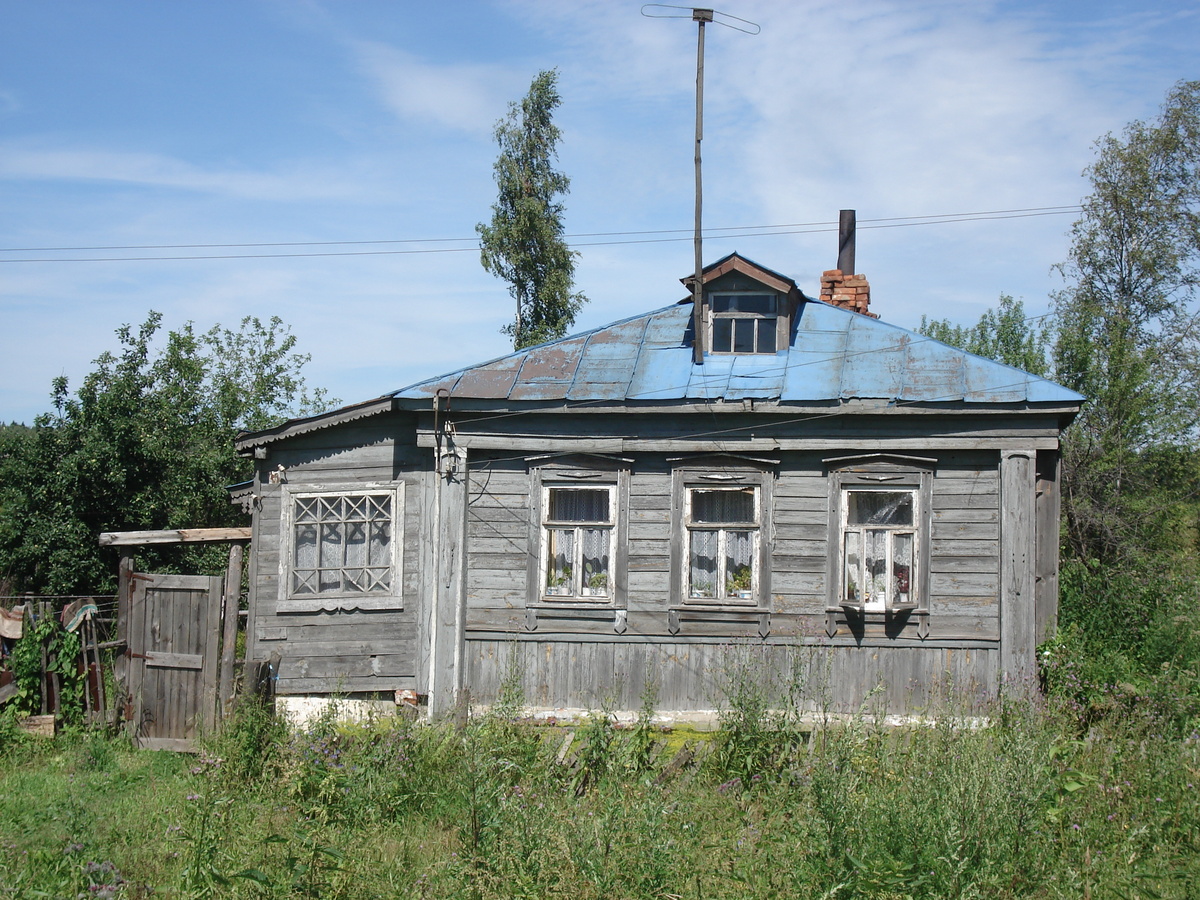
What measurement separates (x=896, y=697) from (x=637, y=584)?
9.72 ft

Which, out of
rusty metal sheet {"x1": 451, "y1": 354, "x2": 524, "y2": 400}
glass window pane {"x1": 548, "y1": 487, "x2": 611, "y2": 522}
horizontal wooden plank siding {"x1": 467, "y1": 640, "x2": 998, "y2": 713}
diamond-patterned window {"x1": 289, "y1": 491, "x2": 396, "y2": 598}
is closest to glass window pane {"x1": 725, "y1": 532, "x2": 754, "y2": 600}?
horizontal wooden plank siding {"x1": 467, "y1": 640, "x2": 998, "y2": 713}

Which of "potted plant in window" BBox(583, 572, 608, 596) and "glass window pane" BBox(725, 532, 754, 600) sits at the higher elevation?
"glass window pane" BBox(725, 532, 754, 600)

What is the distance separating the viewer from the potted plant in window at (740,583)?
414 inches

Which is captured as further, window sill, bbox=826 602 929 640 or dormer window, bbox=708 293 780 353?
dormer window, bbox=708 293 780 353

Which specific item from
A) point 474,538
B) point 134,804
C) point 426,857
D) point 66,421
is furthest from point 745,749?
point 66,421

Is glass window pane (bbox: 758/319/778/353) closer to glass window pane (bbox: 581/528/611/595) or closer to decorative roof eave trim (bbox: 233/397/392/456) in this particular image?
glass window pane (bbox: 581/528/611/595)

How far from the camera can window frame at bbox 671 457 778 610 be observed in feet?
34.3

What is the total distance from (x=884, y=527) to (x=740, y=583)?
1638mm

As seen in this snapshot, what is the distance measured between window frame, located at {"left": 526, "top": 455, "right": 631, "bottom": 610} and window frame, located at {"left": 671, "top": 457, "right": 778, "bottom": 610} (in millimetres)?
571

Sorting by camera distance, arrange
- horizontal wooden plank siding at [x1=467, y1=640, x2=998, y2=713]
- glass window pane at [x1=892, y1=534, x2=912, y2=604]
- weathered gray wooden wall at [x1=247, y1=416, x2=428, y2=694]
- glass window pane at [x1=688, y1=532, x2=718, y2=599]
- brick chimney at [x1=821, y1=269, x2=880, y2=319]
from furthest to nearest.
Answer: brick chimney at [x1=821, y1=269, x2=880, y2=319] → weathered gray wooden wall at [x1=247, y1=416, x2=428, y2=694] → glass window pane at [x1=688, y1=532, x2=718, y2=599] → glass window pane at [x1=892, y1=534, x2=912, y2=604] → horizontal wooden plank siding at [x1=467, y1=640, x2=998, y2=713]

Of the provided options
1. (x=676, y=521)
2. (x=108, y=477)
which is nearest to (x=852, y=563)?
(x=676, y=521)

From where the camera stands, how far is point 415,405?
10656 mm

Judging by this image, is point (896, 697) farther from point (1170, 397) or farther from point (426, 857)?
point (1170, 397)

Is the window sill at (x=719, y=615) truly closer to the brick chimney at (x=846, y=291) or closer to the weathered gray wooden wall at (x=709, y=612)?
the weathered gray wooden wall at (x=709, y=612)
